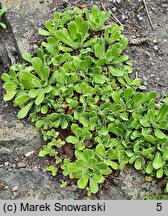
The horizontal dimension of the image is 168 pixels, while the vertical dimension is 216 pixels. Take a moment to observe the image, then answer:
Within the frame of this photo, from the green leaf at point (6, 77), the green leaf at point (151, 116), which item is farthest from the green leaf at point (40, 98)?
the green leaf at point (151, 116)

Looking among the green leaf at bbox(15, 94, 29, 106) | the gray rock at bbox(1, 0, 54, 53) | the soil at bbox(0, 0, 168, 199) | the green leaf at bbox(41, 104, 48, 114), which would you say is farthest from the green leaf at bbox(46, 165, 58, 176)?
the gray rock at bbox(1, 0, 54, 53)

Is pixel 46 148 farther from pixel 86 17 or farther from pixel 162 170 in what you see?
pixel 86 17

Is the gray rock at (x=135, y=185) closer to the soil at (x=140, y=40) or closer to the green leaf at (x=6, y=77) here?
the soil at (x=140, y=40)

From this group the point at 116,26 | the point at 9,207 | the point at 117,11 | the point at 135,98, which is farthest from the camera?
the point at 117,11

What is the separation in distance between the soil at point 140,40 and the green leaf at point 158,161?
591mm

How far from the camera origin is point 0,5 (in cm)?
437

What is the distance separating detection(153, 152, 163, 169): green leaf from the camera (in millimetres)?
3600

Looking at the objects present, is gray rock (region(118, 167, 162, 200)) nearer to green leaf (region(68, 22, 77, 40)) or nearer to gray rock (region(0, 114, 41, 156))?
gray rock (region(0, 114, 41, 156))

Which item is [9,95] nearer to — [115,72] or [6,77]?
[6,77]

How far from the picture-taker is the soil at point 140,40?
4031mm

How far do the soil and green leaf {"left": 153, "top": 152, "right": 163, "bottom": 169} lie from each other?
591 mm

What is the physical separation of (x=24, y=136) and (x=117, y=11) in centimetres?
154

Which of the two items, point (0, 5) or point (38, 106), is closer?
point (38, 106)

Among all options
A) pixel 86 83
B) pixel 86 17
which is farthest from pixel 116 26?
pixel 86 83
